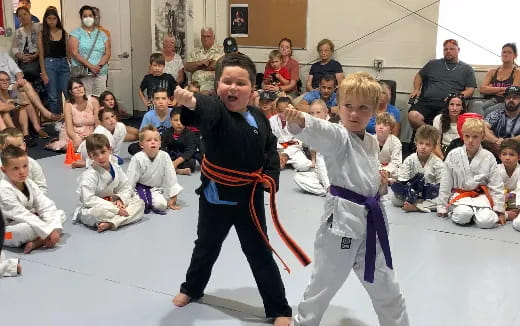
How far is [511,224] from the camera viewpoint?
4.74 meters

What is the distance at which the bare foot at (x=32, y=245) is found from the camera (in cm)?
389

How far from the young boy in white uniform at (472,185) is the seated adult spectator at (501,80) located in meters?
2.40

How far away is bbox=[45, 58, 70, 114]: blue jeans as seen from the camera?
863 centimetres

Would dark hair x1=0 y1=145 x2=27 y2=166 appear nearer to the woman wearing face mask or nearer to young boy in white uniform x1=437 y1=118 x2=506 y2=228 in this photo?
young boy in white uniform x1=437 y1=118 x2=506 y2=228

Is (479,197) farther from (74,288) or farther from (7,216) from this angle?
(7,216)

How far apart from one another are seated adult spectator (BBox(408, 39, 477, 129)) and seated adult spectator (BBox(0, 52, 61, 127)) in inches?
206

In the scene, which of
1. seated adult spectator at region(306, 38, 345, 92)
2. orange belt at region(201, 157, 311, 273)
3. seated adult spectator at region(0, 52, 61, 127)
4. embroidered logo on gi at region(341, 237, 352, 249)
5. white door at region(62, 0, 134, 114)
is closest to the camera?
embroidered logo on gi at region(341, 237, 352, 249)

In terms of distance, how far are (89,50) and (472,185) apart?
20.3 ft

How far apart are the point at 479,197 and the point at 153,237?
2728mm

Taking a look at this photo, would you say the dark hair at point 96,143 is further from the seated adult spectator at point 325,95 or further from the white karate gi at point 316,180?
the seated adult spectator at point 325,95

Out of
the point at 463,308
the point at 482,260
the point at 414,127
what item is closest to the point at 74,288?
the point at 463,308

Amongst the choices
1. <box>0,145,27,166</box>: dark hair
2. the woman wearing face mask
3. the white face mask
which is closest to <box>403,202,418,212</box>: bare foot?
<box>0,145,27,166</box>: dark hair

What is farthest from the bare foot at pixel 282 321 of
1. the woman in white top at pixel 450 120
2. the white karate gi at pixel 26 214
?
the woman in white top at pixel 450 120

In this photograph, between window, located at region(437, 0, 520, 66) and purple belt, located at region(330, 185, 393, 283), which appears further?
window, located at region(437, 0, 520, 66)
